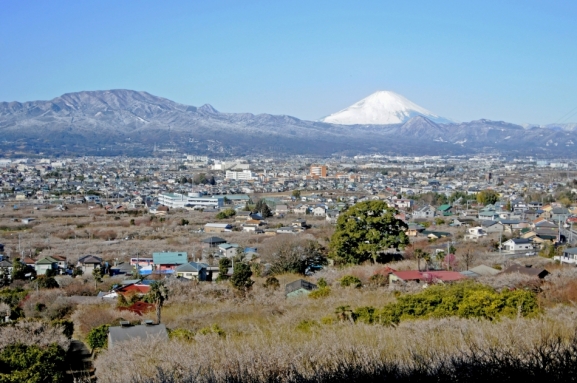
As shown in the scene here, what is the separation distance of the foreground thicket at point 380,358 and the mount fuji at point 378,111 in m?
174

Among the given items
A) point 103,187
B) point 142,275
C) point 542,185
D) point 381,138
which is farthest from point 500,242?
point 381,138

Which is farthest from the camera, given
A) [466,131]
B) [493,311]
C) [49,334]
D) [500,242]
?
[466,131]

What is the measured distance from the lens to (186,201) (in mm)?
31594

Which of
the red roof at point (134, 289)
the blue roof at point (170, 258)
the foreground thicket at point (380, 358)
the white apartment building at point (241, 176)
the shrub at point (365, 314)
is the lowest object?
the white apartment building at point (241, 176)

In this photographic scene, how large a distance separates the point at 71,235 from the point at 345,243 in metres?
12.0

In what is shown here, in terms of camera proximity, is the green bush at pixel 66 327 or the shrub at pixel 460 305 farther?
the green bush at pixel 66 327

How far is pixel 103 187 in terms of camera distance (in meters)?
40.3

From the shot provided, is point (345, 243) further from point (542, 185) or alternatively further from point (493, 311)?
point (542, 185)

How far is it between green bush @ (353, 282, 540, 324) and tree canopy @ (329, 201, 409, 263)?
503cm

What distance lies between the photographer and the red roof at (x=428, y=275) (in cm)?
953

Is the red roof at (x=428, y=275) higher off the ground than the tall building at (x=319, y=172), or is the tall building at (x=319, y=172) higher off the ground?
the red roof at (x=428, y=275)

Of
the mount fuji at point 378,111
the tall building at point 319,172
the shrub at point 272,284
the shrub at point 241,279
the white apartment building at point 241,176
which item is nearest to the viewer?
the shrub at point 241,279

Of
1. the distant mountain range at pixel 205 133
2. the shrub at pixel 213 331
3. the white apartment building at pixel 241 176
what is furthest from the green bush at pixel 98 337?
the distant mountain range at pixel 205 133

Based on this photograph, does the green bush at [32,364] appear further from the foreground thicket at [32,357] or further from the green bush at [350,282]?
the green bush at [350,282]
